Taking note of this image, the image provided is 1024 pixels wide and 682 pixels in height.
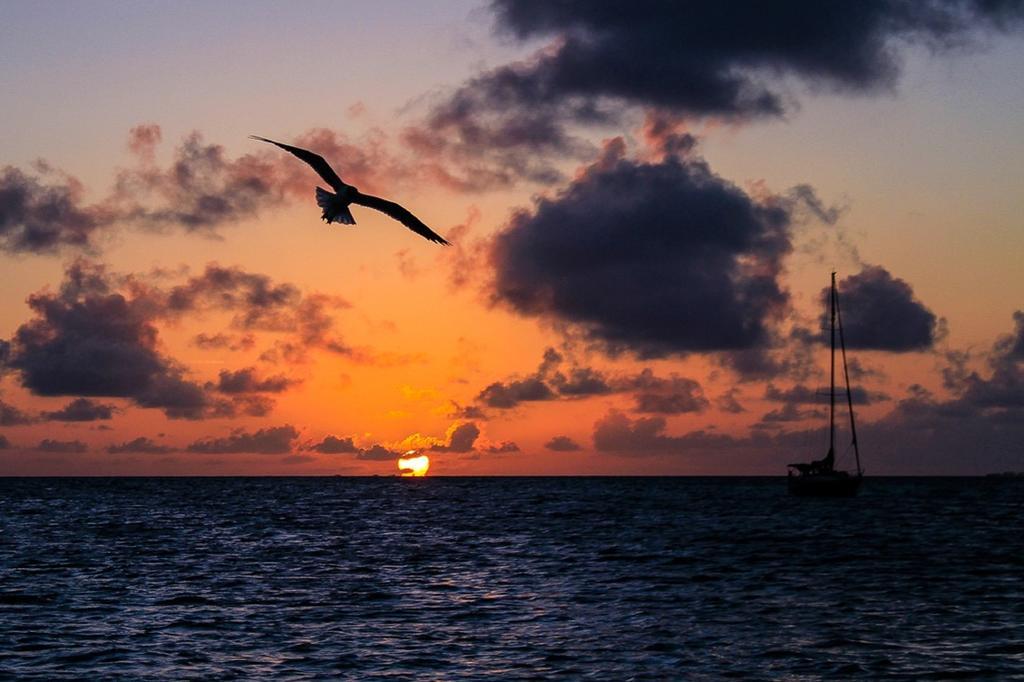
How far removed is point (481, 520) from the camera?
101m

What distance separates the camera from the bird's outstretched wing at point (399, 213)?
2206cm

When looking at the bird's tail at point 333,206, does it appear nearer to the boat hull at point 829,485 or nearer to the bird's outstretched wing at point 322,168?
the bird's outstretched wing at point 322,168

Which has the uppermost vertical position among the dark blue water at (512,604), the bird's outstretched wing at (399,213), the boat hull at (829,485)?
the bird's outstretched wing at (399,213)

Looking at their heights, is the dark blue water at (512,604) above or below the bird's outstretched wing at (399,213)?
below

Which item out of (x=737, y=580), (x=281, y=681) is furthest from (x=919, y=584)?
(x=281, y=681)

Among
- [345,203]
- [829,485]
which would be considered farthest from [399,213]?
[829,485]

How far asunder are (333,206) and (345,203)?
40 cm

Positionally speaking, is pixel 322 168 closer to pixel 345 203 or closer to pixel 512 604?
pixel 345 203

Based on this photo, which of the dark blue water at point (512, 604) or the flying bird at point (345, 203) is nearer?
the flying bird at point (345, 203)

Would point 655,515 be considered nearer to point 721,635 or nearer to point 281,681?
point 721,635

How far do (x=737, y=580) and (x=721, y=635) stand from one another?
15410 mm

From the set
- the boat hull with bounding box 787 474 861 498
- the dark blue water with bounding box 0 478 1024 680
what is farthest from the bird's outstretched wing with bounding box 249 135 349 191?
the boat hull with bounding box 787 474 861 498

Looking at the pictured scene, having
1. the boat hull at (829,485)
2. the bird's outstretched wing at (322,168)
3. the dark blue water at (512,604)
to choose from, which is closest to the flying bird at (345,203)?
the bird's outstretched wing at (322,168)

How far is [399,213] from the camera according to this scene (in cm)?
2283
